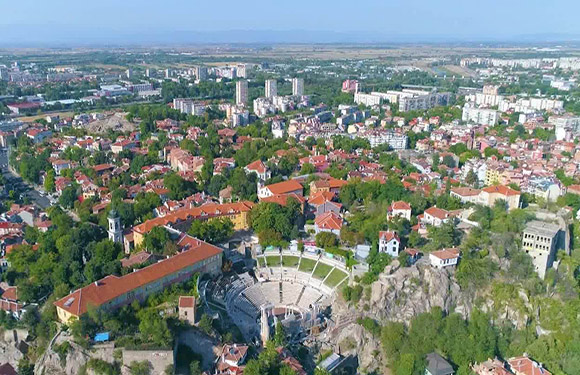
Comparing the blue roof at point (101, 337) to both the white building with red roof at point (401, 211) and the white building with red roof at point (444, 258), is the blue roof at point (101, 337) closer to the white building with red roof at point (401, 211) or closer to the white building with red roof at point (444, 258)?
the white building with red roof at point (444, 258)

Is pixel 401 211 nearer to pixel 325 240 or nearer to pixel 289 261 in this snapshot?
pixel 325 240

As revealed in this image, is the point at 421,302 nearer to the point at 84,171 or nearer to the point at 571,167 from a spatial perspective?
the point at 571,167

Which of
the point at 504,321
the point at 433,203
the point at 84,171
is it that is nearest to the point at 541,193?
the point at 433,203

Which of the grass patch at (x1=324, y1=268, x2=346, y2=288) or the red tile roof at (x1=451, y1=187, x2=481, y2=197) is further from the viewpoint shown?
the red tile roof at (x1=451, y1=187, x2=481, y2=197)

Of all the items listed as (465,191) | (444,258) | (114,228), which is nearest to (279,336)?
(444,258)

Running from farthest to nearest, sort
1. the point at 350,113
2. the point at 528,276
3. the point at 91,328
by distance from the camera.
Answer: the point at 350,113, the point at 528,276, the point at 91,328

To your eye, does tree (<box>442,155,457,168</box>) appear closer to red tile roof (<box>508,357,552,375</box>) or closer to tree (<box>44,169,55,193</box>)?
red tile roof (<box>508,357,552,375</box>)

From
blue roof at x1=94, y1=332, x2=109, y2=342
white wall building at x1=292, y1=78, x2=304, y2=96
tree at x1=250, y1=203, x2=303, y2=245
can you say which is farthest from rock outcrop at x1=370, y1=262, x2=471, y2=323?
white wall building at x1=292, y1=78, x2=304, y2=96
